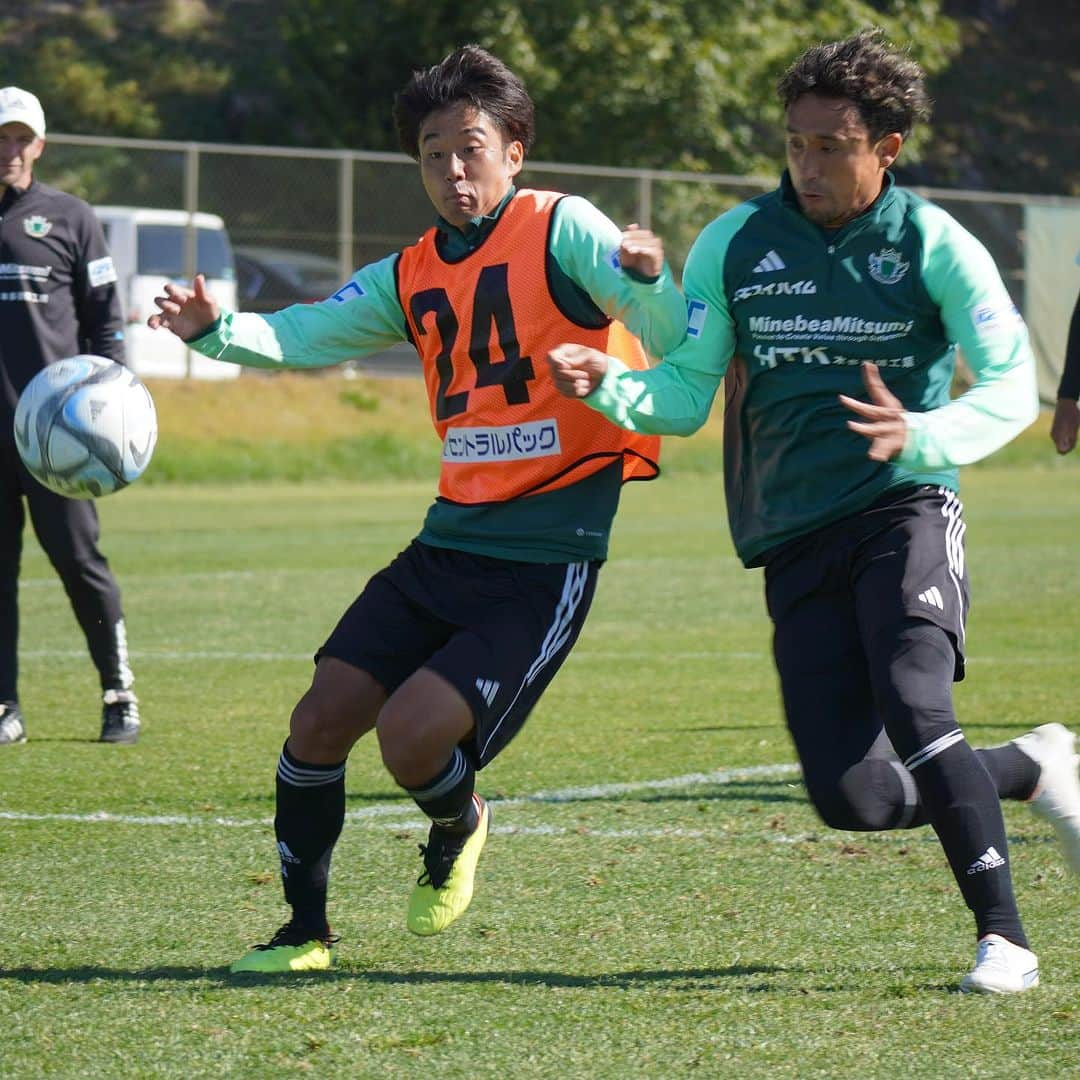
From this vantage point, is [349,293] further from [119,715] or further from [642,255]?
[119,715]

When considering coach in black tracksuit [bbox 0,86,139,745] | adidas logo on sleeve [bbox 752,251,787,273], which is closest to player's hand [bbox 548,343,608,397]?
adidas logo on sleeve [bbox 752,251,787,273]

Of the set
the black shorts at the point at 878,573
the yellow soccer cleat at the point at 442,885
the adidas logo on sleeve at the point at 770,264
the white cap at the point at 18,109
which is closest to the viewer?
the black shorts at the point at 878,573

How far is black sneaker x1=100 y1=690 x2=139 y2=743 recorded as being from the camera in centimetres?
752

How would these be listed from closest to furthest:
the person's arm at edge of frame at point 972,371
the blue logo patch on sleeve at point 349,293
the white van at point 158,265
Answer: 1. the person's arm at edge of frame at point 972,371
2. the blue logo patch on sleeve at point 349,293
3. the white van at point 158,265

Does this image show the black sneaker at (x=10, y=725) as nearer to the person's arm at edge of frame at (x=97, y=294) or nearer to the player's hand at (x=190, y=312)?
the person's arm at edge of frame at (x=97, y=294)

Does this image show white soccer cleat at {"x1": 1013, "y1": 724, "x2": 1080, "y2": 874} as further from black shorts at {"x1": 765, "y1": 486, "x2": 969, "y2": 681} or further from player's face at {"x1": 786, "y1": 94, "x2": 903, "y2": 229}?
player's face at {"x1": 786, "y1": 94, "x2": 903, "y2": 229}

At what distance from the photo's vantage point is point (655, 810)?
20.7ft

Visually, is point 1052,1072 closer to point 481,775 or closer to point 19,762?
point 481,775

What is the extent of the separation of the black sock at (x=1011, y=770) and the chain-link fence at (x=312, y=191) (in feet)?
64.0

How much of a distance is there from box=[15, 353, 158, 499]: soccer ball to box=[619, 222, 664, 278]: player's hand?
206 cm

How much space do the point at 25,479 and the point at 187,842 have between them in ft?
7.34

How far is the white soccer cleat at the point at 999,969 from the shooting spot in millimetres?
4117

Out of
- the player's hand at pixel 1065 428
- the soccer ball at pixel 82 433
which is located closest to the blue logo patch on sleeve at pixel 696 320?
the soccer ball at pixel 82 433

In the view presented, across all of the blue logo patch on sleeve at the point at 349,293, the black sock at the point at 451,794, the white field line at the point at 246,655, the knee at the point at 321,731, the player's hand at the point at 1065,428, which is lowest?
the white field line at the point at 246,655
